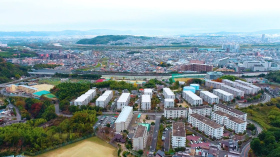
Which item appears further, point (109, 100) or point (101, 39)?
point (101, 39)

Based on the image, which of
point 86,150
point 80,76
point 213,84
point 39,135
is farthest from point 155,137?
point 80,76

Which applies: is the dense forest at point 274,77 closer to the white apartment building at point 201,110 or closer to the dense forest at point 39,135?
the white apartment building at point 201,110

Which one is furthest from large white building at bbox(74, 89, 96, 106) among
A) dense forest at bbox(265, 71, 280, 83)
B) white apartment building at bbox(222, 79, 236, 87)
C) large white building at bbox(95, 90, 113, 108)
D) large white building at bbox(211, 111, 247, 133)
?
dense forest at bbox(265, 71, 280, 83)

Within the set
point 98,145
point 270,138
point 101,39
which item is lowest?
point 98,145

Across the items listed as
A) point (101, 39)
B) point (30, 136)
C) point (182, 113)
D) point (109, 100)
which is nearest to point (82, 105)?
point (109, 100)

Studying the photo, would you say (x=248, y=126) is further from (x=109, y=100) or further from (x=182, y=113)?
(x=109, y=100)

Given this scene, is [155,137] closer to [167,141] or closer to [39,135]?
[167,141]

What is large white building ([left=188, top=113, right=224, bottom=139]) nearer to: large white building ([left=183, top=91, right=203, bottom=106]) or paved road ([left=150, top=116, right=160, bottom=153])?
paved road ([left=150, top=116, right=160, bottom=153])
